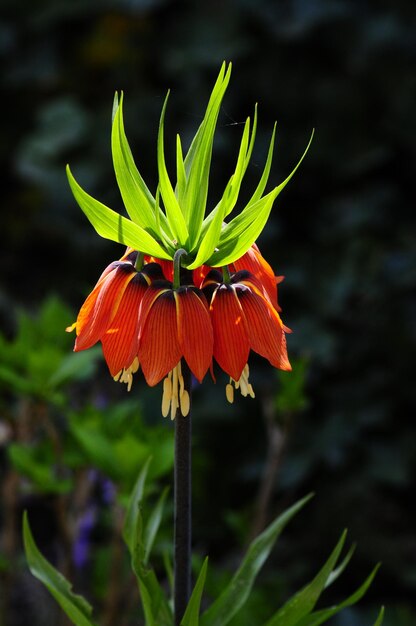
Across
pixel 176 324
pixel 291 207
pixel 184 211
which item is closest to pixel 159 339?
pixel 176 324

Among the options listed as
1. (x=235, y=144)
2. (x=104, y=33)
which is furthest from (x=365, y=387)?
(x=104, y=33)

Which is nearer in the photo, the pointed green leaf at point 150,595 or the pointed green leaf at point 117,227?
the pointed green leaf at point 117,227

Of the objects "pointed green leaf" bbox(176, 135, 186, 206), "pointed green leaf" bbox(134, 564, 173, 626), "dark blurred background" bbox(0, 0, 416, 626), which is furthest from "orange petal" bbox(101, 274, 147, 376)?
"dark blurred background" bbox(0, 0, 416, 626)

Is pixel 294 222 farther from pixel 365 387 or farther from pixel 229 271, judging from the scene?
pixel 229 271

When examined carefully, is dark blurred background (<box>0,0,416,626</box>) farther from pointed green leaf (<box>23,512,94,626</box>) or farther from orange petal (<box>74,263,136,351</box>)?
orange petal (<box>74,263,136,351</box>)

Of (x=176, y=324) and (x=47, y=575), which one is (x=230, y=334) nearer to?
(x=176, y=324)

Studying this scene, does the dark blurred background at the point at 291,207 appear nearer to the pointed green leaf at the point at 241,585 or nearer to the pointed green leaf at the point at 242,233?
the pointed green leaf at the point at 241,585

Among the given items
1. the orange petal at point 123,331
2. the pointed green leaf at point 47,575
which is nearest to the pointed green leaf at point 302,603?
the pointed green leaf at point 47,575
